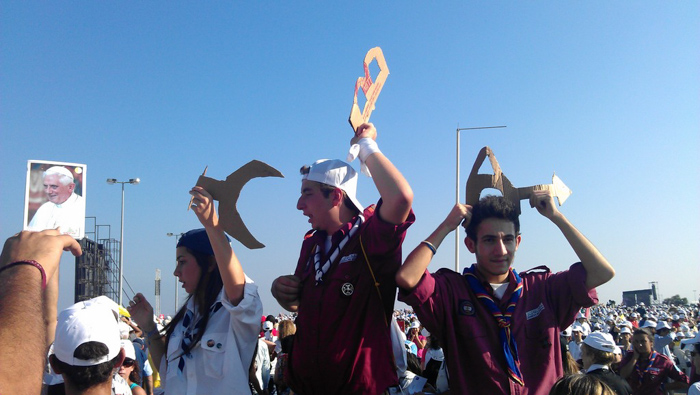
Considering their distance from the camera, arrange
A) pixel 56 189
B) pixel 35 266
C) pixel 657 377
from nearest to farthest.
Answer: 1. pixel 35 266
2. pixel 657 377
3. pixel 56 189

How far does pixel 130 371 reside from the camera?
5.30 meters

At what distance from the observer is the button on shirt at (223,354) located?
2.95 meters

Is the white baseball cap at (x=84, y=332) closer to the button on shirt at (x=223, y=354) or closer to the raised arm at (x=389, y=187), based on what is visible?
the button on shirt at (x=223, y=354)

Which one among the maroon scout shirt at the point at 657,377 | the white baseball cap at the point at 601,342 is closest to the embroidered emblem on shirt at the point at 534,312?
the white baseball cap at the point at 601,342

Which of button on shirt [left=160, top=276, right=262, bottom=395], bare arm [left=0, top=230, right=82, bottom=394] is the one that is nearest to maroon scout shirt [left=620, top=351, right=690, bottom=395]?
button on shirt [left=160, top=276, right=262, bottom=395]

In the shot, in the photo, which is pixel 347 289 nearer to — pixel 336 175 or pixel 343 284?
pixel 343 284

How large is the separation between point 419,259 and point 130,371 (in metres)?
3.81

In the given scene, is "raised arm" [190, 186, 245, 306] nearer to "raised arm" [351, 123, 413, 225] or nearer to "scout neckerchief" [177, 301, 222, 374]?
"scout neckerchief" [177, 301, 222, 374]

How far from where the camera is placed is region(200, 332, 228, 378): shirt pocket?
9.78 feet

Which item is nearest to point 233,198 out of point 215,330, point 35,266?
point 215,330

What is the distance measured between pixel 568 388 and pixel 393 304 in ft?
3.62

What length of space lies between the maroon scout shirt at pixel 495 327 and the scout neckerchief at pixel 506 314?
Answer: 0.03m

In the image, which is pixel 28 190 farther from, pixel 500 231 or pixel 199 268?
pixel 500 231

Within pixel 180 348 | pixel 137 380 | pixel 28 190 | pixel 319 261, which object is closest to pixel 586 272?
pixel 319 261
